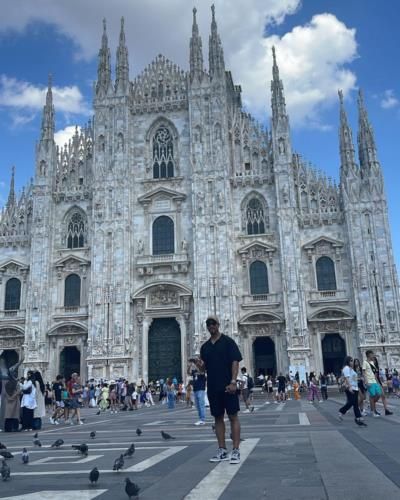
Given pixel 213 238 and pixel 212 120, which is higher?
pixel 212 120

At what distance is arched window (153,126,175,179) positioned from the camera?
126 feet

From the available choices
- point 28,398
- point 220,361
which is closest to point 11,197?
point 28,398

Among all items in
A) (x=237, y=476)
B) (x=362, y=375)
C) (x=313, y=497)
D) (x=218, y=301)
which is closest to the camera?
(x=313, y=497)

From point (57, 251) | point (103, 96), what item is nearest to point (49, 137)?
point (103, 96)

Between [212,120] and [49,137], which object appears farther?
[49,137]

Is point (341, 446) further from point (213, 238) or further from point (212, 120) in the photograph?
point (212, 120)

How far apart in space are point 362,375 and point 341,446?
22.3 feet

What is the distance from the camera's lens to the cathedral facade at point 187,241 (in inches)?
1315

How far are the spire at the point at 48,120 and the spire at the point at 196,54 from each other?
36.0 ft

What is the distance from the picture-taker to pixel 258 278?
35.1 m

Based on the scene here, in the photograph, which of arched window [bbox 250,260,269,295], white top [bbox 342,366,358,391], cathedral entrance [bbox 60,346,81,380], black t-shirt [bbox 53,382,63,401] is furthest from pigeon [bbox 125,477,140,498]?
cathedral entrance [bbox 60,346,81,380]

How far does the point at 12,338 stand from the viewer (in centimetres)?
3703

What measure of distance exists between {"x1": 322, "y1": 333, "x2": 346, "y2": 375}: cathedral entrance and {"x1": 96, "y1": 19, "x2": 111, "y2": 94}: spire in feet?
77.0

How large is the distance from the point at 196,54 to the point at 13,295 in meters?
21.4
